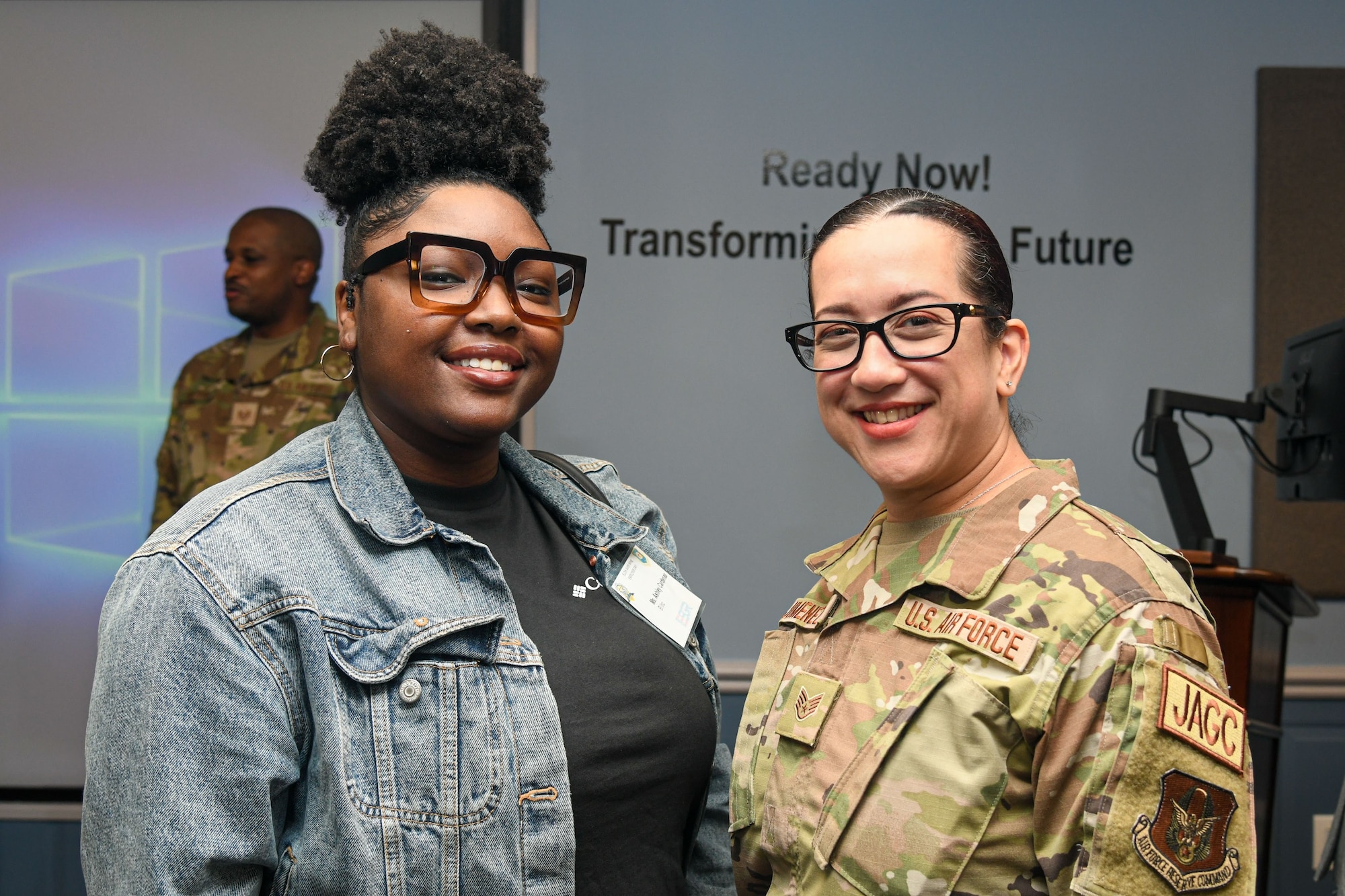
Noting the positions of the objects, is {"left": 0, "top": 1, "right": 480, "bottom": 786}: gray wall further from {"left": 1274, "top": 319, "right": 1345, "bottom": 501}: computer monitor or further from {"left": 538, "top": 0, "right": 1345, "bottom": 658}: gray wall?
{"left": 1274, "top": 319, "right": 1345, "bottom": 501}: computer monitor

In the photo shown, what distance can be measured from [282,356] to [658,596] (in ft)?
5.69

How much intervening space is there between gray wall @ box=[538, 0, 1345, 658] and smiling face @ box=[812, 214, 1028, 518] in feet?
5.31

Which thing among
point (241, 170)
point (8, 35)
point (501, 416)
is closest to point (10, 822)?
point (241, 170)

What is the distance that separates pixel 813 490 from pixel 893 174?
1017 millimetres

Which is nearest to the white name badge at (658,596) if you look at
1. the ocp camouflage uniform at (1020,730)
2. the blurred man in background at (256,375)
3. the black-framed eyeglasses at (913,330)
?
the ocp camouflage uniform at (1020,730)

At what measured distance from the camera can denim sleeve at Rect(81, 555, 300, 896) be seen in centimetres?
99

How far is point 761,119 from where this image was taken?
2.88 meters

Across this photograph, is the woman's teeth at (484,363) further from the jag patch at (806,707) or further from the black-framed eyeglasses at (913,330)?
the jag patch at (806,707)

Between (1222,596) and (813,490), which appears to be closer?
(1222,596)

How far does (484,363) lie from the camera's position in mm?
1294

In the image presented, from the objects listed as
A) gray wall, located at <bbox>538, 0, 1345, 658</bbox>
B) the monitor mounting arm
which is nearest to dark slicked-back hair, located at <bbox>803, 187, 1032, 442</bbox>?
the monitor mounting arm

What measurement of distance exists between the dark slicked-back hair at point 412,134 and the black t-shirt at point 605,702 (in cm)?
43

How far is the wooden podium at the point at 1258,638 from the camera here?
2.13m

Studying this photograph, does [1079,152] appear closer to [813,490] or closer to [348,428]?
[813,490]
